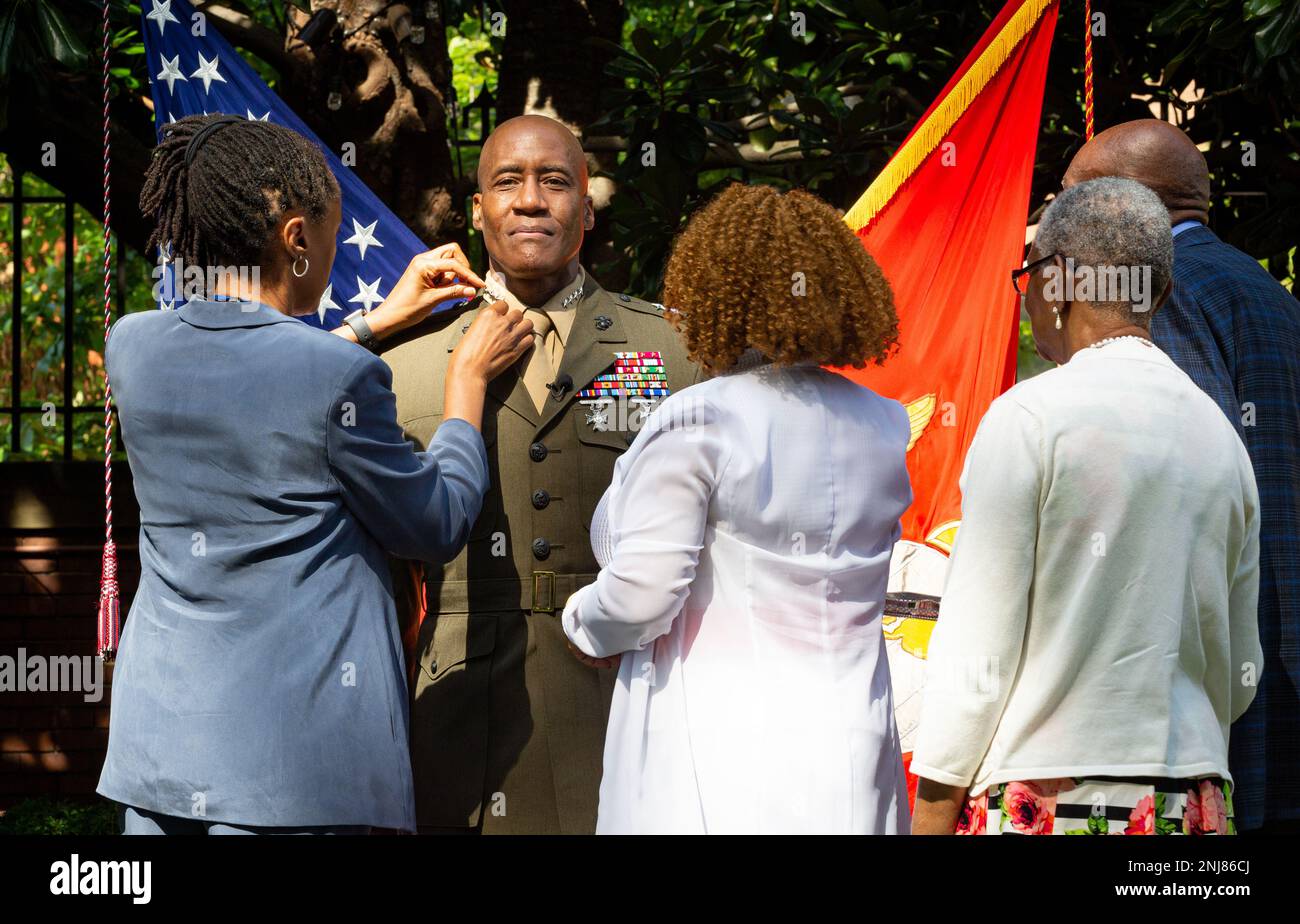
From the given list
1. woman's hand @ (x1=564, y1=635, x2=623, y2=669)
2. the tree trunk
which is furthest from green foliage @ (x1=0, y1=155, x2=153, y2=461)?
woman's hand @ (x1=564, y1=635, x2=623, y2=669)

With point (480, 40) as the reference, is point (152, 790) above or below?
below

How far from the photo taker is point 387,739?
2.35 metres

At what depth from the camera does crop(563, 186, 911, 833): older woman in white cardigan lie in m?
2.33

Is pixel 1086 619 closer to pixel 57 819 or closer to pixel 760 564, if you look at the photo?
pixel 760 564

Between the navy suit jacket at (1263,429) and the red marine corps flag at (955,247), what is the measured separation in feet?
2.61

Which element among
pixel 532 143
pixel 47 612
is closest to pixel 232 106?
pixel 532 143

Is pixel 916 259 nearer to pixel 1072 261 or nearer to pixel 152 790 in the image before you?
pixel 1072 261

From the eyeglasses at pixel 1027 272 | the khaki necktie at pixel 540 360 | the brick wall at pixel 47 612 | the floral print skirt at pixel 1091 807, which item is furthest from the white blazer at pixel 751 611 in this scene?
the brick wall at pixel 47 612

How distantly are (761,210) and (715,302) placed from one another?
0.59 ft

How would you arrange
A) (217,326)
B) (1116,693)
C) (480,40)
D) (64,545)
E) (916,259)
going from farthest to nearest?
(480,40), (64,545), (916,259), (217,326), (1116,693)

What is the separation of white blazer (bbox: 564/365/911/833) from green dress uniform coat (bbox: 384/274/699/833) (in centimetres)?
60

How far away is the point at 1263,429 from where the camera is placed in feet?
9.62

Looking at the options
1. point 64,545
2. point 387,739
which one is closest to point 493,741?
point 387,739

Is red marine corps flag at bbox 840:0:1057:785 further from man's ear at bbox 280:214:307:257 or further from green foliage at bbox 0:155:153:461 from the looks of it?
green foliage at bbox 0:155:153:461
